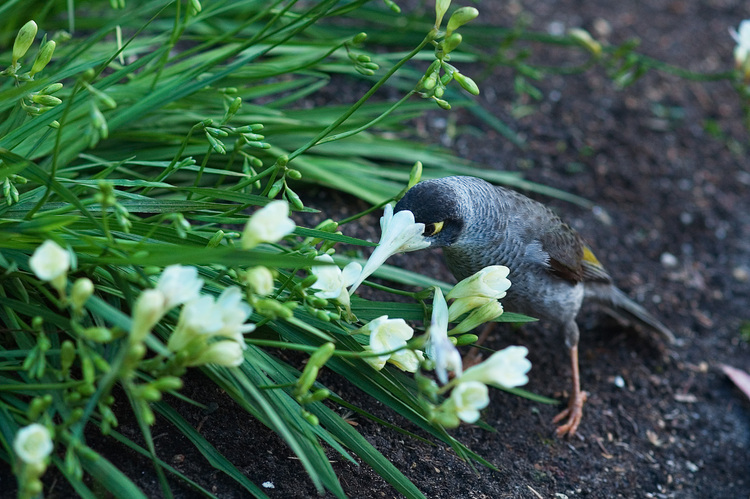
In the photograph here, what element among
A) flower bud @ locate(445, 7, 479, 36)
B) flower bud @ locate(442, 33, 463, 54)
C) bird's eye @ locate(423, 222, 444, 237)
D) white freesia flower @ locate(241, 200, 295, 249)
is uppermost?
flower bud @ locate(445, 7, 479, 36)

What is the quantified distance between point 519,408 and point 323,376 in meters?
0.96

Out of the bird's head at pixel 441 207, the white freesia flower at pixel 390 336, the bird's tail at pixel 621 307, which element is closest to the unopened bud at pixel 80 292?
the white freesia flower at pixel 390 336

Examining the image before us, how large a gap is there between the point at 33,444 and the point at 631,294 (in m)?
3.32

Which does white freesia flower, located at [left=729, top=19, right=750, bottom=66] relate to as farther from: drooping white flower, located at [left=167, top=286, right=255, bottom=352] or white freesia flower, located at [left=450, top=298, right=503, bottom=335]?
drooping white flower, located at [left=167, top=286, right=255, bottom=352]

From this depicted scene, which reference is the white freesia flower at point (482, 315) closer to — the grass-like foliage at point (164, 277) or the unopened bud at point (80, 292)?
the grass-like foliage at point (164, 277)

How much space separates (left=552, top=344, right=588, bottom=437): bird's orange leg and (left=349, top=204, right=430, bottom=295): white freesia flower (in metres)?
1.29

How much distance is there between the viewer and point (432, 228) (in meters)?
2.47

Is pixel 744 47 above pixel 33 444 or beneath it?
above

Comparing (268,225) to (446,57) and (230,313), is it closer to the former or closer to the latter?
(230,313)

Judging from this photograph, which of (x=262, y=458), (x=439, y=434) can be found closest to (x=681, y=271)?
(x=439, y=434)

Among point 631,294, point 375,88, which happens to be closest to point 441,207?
point 375,88

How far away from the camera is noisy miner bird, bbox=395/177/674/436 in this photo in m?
2.49

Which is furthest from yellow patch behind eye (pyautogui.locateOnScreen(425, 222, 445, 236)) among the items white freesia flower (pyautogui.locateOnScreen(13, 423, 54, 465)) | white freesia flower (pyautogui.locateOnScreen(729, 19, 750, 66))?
white freesia flower (pyautogui.locateOnScreen(729, 19, 750, 66))

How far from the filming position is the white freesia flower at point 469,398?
1.73 m
